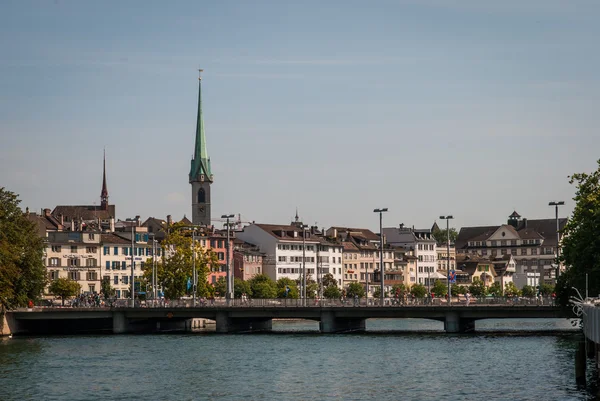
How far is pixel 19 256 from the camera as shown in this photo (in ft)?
393

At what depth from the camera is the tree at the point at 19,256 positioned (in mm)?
115812

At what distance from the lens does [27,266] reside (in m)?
122

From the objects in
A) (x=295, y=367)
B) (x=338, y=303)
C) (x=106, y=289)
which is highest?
(x=106, y=289)

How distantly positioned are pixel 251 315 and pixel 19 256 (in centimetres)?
2390

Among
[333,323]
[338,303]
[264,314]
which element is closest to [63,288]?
[264,314]

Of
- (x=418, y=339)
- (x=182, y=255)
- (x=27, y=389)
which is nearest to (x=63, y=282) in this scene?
(x=182, y=255)

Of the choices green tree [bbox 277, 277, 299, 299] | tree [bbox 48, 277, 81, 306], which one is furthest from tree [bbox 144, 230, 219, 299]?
green tree [bbox 277, 277, 299, 299]

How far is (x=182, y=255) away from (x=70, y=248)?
32.9m

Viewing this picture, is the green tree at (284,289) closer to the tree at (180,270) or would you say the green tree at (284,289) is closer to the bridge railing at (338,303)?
the tree at (180,270)

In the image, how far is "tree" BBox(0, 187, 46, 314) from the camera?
115812 millimetres

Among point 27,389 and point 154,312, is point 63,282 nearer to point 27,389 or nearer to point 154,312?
point 154,312

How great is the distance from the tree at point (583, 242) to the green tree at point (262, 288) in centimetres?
8882

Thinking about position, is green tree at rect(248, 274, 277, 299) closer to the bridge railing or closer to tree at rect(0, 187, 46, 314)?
the bridge railing

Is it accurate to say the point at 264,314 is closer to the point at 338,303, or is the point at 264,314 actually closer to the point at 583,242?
the point at 338,303
